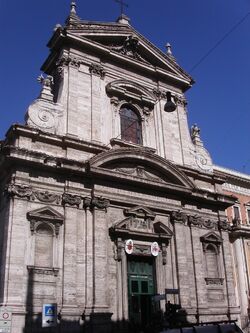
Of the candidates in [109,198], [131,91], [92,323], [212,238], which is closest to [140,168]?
[109,198]

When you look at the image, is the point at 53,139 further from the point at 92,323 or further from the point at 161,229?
the point at 92,323

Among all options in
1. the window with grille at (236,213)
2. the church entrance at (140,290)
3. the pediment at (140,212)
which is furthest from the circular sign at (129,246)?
the window with grille at (236,213)

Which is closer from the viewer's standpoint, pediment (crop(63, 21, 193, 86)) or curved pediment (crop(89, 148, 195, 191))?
curved pediment (crop(89, 148, 195, 191))

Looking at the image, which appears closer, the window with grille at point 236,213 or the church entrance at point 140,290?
the church entrance at point 140,290

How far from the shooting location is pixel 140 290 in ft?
64.7

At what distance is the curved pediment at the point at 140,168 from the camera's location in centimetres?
2000

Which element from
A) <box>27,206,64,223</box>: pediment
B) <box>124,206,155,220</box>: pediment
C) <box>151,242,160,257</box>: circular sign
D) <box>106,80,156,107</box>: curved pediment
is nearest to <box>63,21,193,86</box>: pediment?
<box>106,80,156,107</box>: curved pediment

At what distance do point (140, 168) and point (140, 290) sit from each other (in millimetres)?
5782

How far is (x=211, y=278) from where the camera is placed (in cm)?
2206

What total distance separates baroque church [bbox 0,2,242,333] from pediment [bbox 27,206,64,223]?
42 mm

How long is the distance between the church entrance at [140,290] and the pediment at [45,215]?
4.00 meters

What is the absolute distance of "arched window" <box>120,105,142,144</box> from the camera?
23297 millimetres

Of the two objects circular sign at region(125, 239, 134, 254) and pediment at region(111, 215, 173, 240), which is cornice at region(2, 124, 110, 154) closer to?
pediment at region(111, 215, 173, 240)

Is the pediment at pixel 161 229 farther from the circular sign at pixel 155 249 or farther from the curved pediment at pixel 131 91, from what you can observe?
the curved pediment at pixel 131 91
